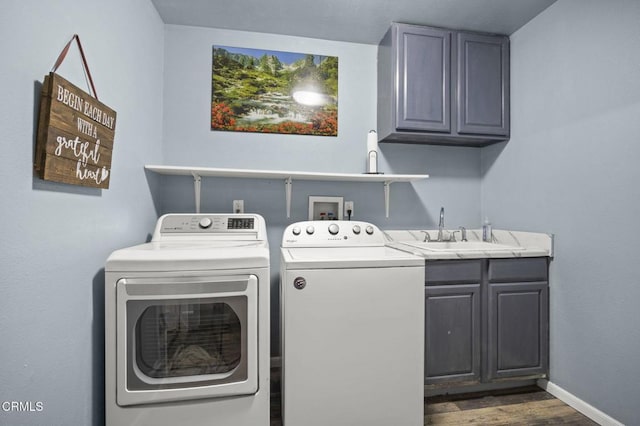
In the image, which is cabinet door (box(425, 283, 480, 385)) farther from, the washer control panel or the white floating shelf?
the white floating shelf

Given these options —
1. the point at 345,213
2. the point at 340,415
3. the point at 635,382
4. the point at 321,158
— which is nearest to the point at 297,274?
the point at 340,415

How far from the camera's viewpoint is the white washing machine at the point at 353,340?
138 centimetres

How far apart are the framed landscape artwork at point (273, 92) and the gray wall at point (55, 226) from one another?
632mm

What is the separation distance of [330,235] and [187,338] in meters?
1.02

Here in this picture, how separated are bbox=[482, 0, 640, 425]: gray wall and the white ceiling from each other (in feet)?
0.82

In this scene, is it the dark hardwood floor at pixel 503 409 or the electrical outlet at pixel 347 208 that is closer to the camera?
the dark hardwood floor at pixel 503 409

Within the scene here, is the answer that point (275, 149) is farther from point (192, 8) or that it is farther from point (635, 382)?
point (635, 382)

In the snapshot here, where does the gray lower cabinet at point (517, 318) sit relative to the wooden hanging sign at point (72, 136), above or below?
below

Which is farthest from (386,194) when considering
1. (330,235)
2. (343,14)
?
(343,14)

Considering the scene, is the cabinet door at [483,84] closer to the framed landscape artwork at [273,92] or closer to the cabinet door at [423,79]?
the cabinet door at [423,79]

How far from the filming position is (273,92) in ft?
7.18

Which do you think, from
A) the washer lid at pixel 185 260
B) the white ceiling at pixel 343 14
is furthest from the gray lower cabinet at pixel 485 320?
the white ceiling at pixel 343 14

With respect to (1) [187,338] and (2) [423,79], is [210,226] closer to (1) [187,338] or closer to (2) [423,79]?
(1) [187,338]

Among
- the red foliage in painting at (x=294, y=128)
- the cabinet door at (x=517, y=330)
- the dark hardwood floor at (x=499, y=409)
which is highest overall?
the red foliage in painting at (x=294, y=128)
